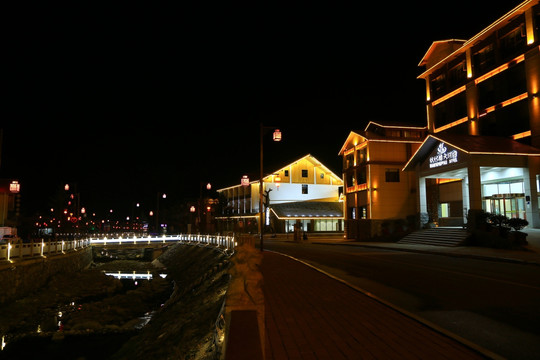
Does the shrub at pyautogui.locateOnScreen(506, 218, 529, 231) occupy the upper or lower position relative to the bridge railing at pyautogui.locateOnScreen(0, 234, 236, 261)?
upper

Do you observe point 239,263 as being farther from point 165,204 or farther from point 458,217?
point 165,204

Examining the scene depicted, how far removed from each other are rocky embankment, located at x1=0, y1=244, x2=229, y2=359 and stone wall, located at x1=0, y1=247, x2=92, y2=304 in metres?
0.47

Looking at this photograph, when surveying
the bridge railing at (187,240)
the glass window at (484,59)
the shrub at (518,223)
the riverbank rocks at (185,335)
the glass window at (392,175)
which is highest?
the glass window at (484,59)

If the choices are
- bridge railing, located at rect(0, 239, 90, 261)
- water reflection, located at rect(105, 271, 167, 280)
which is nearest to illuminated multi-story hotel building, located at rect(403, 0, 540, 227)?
water reflection, located at rect(105, 271, 167, 280)

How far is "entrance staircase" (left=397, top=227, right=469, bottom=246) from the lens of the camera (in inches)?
1010

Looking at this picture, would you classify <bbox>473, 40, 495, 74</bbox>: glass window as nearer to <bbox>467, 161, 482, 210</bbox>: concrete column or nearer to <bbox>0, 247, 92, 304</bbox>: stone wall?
<bbox>467, 161, 482, 210</bbox>: concrete column

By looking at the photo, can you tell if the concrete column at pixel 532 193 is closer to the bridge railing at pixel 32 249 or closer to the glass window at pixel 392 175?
the glass window at pixel 392 175

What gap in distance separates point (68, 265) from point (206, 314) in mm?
21884

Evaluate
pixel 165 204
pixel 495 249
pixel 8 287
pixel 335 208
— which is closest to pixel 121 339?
pixel 8 287

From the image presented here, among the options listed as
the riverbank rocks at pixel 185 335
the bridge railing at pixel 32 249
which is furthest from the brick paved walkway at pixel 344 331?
the bridge railing at pixel 32 249

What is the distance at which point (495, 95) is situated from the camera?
31484 millimetres

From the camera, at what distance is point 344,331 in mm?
6008

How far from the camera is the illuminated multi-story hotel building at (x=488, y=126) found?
2631 centimetres

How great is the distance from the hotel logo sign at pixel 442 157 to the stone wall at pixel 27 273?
27.1 meters
